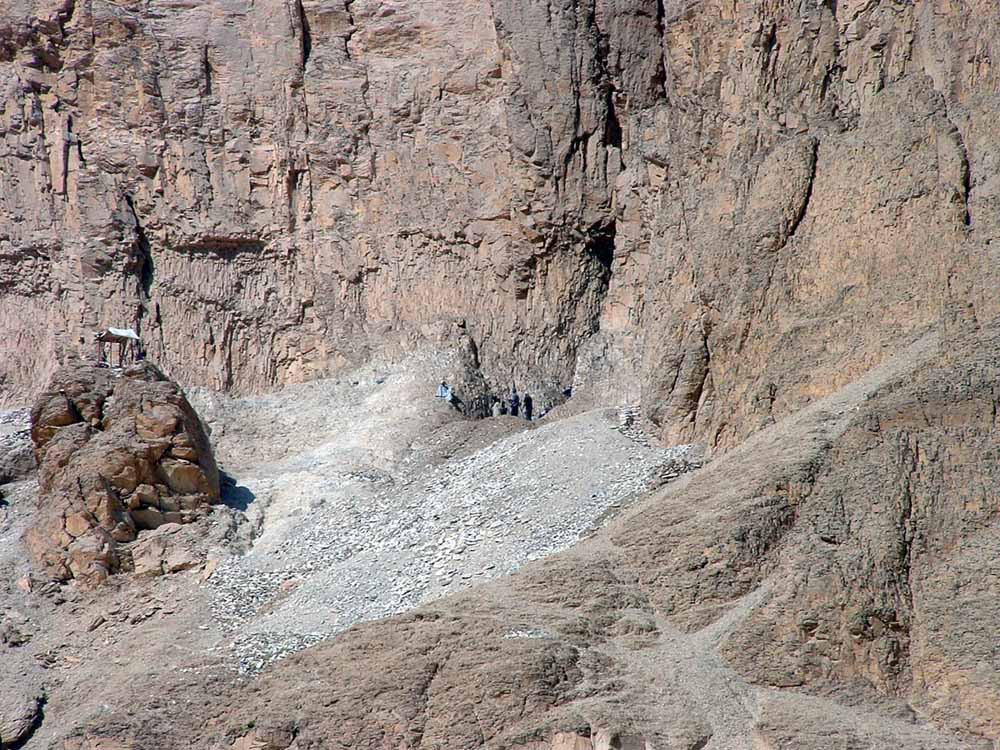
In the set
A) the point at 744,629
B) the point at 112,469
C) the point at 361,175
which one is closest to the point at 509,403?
the point at 361,175

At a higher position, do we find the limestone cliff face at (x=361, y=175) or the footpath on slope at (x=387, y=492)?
the limestone cliff face at (x=361, y=175)

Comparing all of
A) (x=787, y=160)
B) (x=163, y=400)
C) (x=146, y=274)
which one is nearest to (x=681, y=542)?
(x=787, y=160)

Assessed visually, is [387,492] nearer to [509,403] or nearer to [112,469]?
[112,469]

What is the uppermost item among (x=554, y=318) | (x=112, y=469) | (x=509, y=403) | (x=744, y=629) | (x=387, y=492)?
(x=554, y=318)

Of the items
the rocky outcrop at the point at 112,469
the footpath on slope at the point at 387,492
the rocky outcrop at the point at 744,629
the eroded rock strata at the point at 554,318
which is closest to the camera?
the rocky outcrop at the point at 744,629

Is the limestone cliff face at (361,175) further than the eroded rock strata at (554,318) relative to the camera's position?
Yes

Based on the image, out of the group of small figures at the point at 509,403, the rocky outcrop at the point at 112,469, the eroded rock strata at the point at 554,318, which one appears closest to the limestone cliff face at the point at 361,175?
the eroded rock strata at the point at 554,318

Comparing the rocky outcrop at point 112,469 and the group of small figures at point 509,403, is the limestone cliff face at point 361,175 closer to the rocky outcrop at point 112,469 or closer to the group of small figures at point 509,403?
the group of small figures at point 509,403

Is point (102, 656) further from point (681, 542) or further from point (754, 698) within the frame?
point (754, 698)
